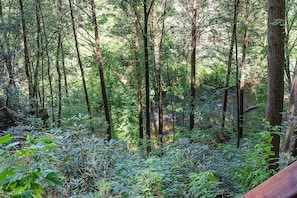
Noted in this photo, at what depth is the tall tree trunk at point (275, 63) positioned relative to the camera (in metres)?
3.56

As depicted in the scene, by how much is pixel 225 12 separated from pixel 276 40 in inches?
267

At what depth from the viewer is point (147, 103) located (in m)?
8.57

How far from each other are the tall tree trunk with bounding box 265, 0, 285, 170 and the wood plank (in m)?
3.35

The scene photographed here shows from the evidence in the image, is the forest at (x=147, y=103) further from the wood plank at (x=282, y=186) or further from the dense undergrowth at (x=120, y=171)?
the wood plank at (x=282, y=186)

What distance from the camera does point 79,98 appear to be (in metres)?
12.5

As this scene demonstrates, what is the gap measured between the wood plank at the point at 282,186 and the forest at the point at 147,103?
853mm

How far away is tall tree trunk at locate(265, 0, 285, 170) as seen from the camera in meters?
3.56

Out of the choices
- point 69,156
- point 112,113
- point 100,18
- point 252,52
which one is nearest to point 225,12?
point 252,52

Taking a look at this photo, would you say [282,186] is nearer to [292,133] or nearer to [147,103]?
[292,133]

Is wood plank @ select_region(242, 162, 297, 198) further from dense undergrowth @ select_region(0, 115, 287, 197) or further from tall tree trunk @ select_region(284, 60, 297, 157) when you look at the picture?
tall tree trunk @ select_region(284, 60, 297, 157)

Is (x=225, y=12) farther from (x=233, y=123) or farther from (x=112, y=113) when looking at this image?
(x=112, y=113)

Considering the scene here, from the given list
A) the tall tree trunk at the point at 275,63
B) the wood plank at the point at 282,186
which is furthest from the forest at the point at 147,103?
the wood plank at the point at 282,186

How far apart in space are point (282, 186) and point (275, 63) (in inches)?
140

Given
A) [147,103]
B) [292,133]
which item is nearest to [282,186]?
[292,133]
